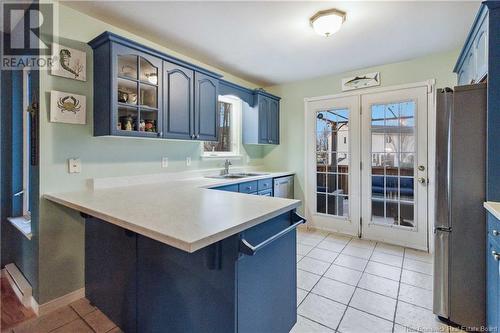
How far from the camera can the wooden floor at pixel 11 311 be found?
69.6 inches

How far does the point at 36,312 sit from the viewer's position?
1.86 m

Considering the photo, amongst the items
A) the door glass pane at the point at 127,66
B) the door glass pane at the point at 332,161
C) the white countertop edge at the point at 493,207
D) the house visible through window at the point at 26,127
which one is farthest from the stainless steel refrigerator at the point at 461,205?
the house visible through window at the point at 26,127

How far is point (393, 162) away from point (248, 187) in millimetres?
1948

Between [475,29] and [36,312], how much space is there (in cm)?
400

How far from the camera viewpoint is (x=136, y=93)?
2.18 m

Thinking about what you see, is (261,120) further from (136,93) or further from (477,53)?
(477,53)

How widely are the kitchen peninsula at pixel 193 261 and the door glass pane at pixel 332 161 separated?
2350mm

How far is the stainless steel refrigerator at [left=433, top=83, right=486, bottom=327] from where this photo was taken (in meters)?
1.62

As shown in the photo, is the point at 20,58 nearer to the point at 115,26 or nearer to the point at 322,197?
the point at 115,26

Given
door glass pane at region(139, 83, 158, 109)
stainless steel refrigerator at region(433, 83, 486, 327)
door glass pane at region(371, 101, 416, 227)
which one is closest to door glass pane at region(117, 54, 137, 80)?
door glass pane at region(139, 83, 158, 109)

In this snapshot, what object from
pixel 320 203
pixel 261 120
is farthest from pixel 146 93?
pixel 320 203

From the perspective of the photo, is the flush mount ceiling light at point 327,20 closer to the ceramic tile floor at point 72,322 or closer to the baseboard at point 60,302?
the ceramic tile floor at point 72,322

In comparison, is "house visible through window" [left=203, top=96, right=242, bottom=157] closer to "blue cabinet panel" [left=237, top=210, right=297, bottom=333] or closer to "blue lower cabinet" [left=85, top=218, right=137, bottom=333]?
"blue lower cabinet" [left=85, top=218, right=137, bottom=333]

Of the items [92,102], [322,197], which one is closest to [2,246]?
[92,102]
